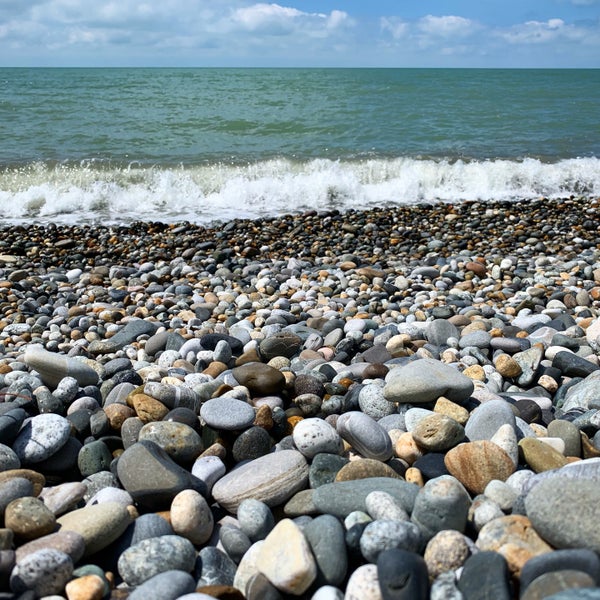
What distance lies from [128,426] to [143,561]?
2.19ft

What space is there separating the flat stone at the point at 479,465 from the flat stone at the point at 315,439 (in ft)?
1.32

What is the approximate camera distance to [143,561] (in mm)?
1590

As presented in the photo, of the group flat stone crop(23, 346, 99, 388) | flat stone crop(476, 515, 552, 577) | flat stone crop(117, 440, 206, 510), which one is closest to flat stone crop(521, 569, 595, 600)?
flat stone crop(476, 515, 552, 577)

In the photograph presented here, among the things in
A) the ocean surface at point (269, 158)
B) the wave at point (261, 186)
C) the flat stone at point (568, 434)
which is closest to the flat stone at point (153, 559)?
the flat stone at point (568, 434)

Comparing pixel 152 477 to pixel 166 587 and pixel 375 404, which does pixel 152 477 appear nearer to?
pixel 166 587

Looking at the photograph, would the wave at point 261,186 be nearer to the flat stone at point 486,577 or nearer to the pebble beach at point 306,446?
the pebble beach at point 306,446

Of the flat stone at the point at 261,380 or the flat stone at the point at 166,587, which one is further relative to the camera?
the flat stone at the point at 261,380

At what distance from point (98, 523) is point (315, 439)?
0.75 meters

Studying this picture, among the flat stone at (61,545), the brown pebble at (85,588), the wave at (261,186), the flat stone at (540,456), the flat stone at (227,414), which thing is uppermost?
the wave at (261,186)

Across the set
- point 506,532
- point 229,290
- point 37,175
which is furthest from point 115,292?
point 37,175

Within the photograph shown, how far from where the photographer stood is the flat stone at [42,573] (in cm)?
149

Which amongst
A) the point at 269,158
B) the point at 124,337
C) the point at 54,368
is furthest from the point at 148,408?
the point at 269,158

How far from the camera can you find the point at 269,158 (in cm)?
1147

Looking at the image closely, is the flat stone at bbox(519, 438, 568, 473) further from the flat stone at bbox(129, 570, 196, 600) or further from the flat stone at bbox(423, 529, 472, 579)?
the flat stone at bbox(129, 570, 196, 600)
